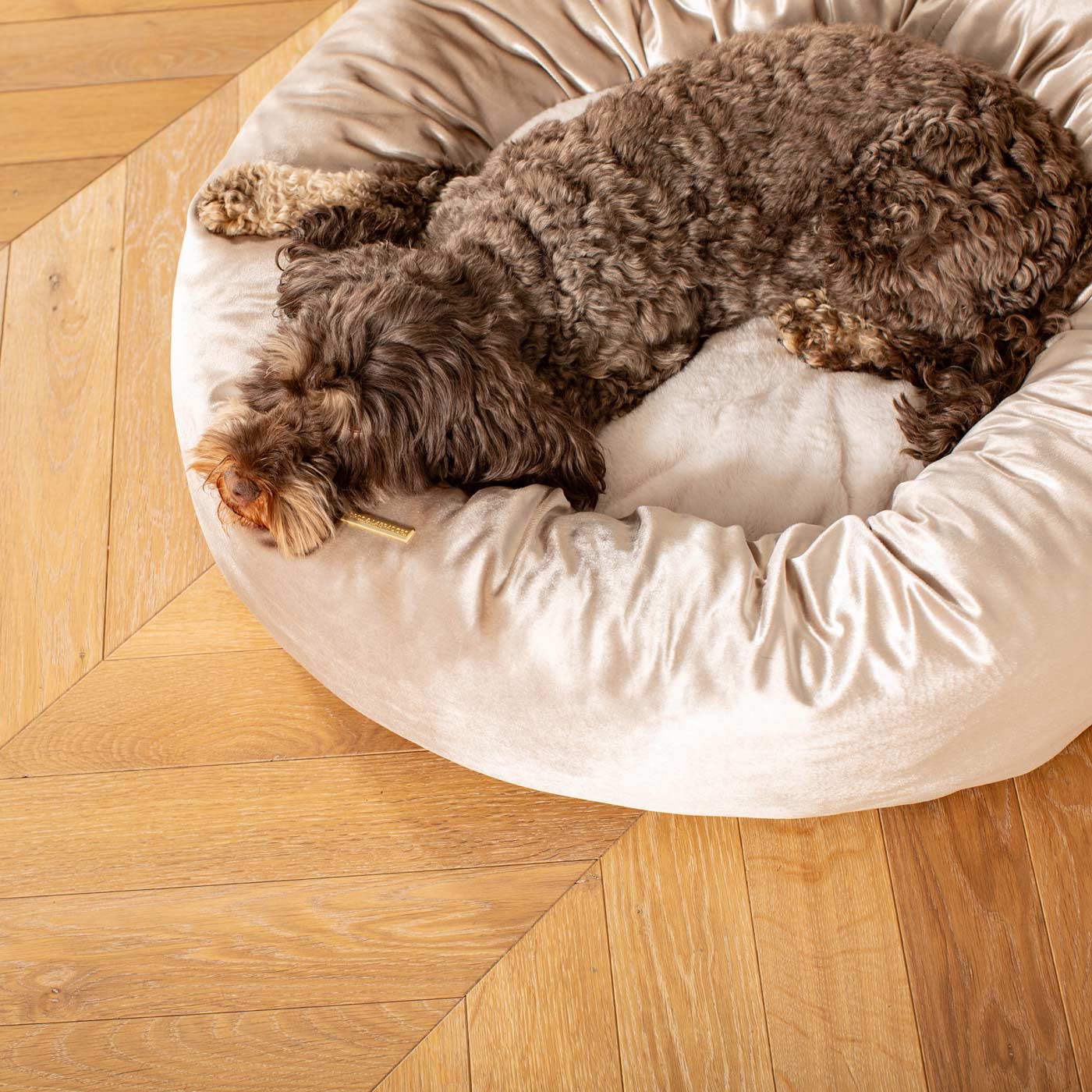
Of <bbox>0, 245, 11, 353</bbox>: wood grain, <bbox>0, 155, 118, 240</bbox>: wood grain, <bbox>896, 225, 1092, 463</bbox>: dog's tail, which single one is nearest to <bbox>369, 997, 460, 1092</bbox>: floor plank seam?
<bbox>896, 225, 1092, 463</bbox>: dog's tail

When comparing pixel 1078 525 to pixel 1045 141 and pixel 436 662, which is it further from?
pixel 436 662

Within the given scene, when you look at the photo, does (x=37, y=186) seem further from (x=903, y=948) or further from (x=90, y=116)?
(x=903, y=948)

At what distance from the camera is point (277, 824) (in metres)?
1.92

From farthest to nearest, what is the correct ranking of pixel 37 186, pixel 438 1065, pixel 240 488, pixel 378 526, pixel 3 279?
pixel 37 186 < pixel 3 279 < pixel 438 1065 < pixel 378 526 < pixel 240 488

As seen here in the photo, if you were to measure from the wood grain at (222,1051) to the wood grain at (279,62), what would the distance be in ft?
7.11

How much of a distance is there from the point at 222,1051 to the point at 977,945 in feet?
4.39

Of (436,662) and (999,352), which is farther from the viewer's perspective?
(999,352)

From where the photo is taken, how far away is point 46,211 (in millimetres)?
2564

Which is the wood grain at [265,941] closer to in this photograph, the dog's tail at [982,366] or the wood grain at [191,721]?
the wood grain at [191,721]

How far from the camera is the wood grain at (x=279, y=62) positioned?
2689mm

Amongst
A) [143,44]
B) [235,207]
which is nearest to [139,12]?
[143,44]

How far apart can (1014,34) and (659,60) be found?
753 millimetres

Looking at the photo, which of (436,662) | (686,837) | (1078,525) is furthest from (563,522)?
(1078,525)

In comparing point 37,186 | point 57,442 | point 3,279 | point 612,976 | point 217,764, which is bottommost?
point 612,976
